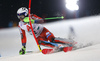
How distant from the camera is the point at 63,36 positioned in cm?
175

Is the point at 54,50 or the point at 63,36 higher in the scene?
the point at 63,36

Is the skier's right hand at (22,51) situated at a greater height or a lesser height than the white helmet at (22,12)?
lesser

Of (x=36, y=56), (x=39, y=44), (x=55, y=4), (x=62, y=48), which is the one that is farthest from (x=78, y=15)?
(x=36, y=56)

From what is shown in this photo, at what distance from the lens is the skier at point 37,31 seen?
5.53 feet

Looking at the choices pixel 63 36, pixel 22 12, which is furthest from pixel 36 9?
pixel 63 36

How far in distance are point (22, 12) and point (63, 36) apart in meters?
0.55

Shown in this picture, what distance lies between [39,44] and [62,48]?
0.89 feet

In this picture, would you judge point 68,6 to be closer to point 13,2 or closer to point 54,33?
point 54,33

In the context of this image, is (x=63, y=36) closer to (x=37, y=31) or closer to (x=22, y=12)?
(x=37, y=31)

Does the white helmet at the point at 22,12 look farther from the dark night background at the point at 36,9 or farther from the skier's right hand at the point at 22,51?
the skier's right hand at the point at 22,51

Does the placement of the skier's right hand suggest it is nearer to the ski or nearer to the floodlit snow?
the floodlit snow

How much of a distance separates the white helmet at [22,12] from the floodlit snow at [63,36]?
0.50ft

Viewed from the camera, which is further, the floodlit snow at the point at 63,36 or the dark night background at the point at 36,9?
the dark night background at the point at 36,9

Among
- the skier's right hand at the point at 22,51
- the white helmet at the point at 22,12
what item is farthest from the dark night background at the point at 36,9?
the skier's right hand at the point at 22,51
